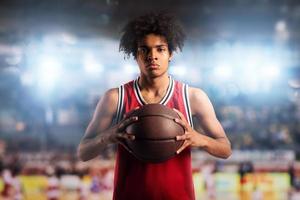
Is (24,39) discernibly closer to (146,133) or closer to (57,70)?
(57,70)

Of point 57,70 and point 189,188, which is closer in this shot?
point 189,188

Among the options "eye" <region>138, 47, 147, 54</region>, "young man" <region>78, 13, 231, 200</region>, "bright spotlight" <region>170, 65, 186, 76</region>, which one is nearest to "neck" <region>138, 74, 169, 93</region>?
"young man" <region>78, 13, 231, 200</region>

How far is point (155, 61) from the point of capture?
1812 millimetres

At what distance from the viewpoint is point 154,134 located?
5.55 feet

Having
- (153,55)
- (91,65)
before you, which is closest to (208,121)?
(153,55)

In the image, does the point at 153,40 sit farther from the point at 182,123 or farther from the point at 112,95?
the point at 182,123

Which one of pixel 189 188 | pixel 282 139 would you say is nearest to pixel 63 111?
pixel 282 139

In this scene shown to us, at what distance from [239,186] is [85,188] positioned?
1687mm

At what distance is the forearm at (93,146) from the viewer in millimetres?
1740

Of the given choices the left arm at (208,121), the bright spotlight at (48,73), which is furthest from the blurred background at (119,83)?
the left arm at (208,121)

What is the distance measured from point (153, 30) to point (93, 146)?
48 cm

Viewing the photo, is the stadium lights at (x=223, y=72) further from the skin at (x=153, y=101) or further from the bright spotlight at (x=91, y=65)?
the skin at (x=153, y=101)

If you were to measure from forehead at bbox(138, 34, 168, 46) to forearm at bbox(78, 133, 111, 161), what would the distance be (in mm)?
374

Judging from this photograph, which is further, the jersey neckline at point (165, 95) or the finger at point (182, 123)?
the jersey neckline at point (165, 95)
